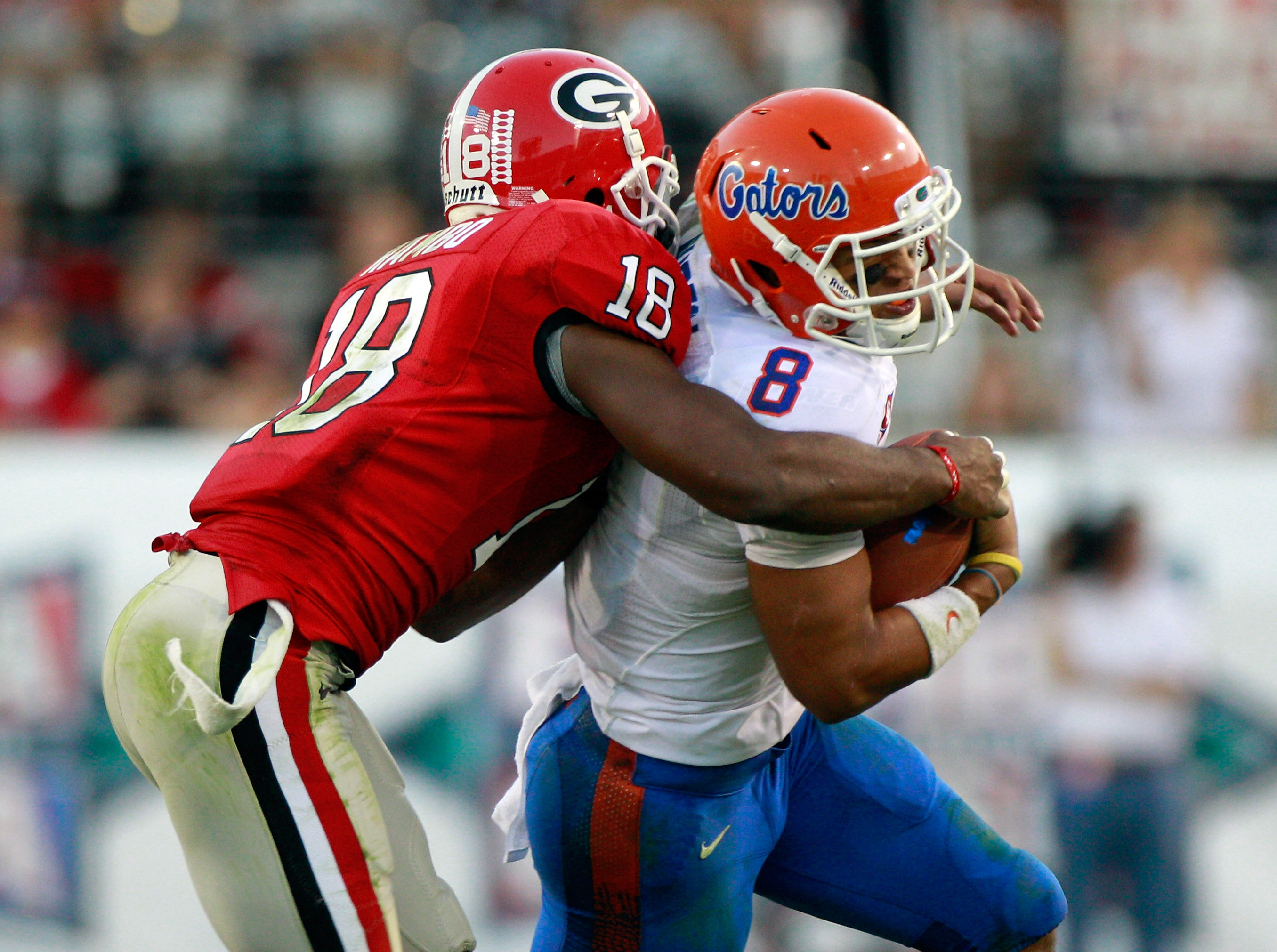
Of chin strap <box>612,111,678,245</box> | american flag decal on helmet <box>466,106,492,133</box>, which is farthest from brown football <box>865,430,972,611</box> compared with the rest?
american flag decal on helmet <box>466,106,492,133</box>

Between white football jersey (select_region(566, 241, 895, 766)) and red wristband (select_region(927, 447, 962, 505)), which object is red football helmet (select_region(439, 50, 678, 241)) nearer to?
white football jersey (select_region(566, 241, 895, 766))

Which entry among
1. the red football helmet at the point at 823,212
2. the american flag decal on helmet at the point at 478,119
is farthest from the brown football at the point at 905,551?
the american flag decal on helmet at the point at 478,119

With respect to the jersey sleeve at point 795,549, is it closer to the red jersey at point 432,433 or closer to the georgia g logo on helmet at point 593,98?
the red jersey at point 432,433

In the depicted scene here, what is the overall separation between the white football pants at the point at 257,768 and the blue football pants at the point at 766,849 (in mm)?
410

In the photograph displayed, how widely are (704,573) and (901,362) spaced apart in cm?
330

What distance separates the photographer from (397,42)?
7.00m

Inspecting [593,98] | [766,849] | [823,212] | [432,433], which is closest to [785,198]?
[823,212]

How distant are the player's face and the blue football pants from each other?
816 millimetres

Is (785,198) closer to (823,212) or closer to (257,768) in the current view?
(823,212)

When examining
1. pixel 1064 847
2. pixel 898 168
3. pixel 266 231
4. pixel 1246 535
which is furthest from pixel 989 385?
pixel 898 168

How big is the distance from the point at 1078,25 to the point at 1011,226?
1039 mm

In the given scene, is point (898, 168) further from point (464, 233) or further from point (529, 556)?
point (529, 556)

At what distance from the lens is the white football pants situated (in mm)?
2311

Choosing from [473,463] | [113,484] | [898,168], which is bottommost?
[113,484]
